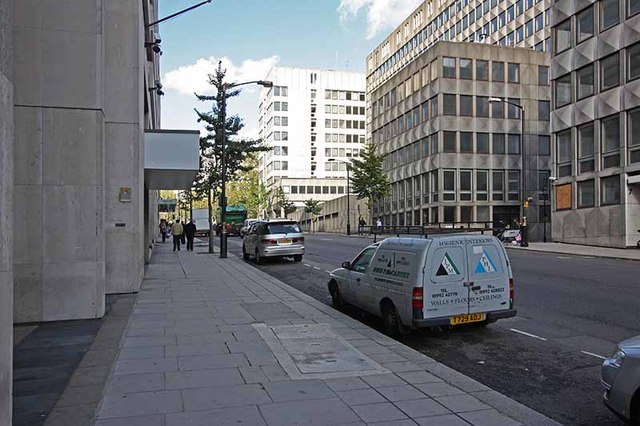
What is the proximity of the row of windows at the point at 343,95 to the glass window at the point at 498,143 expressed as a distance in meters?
69.7

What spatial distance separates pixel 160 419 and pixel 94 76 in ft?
21.3

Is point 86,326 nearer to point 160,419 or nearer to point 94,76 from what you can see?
point 94,76

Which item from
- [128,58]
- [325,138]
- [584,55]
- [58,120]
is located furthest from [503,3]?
[58,120]

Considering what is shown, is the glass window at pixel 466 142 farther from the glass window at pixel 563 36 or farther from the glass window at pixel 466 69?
the glass window at pixel 563 36

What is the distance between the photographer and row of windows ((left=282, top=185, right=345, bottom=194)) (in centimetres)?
11038

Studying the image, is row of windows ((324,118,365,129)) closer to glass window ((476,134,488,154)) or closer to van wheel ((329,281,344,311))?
glass window ((476,134,488,154))

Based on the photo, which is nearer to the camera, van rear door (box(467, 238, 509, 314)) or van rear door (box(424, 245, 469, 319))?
van rear door (box(424, 245, 469, 319))

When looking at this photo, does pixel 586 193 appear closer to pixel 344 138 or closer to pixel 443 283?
pixel 443 283

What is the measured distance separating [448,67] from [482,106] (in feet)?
15.8

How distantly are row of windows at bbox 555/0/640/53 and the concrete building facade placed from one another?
51.1ft

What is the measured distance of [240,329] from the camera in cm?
848

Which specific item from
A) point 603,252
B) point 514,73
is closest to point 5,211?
point 603,252

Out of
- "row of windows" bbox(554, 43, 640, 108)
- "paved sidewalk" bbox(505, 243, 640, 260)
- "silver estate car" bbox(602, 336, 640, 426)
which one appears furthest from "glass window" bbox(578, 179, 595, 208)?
"silver estate car" bbox(602, 336, 640, 426)

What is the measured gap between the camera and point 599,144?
31.5m
